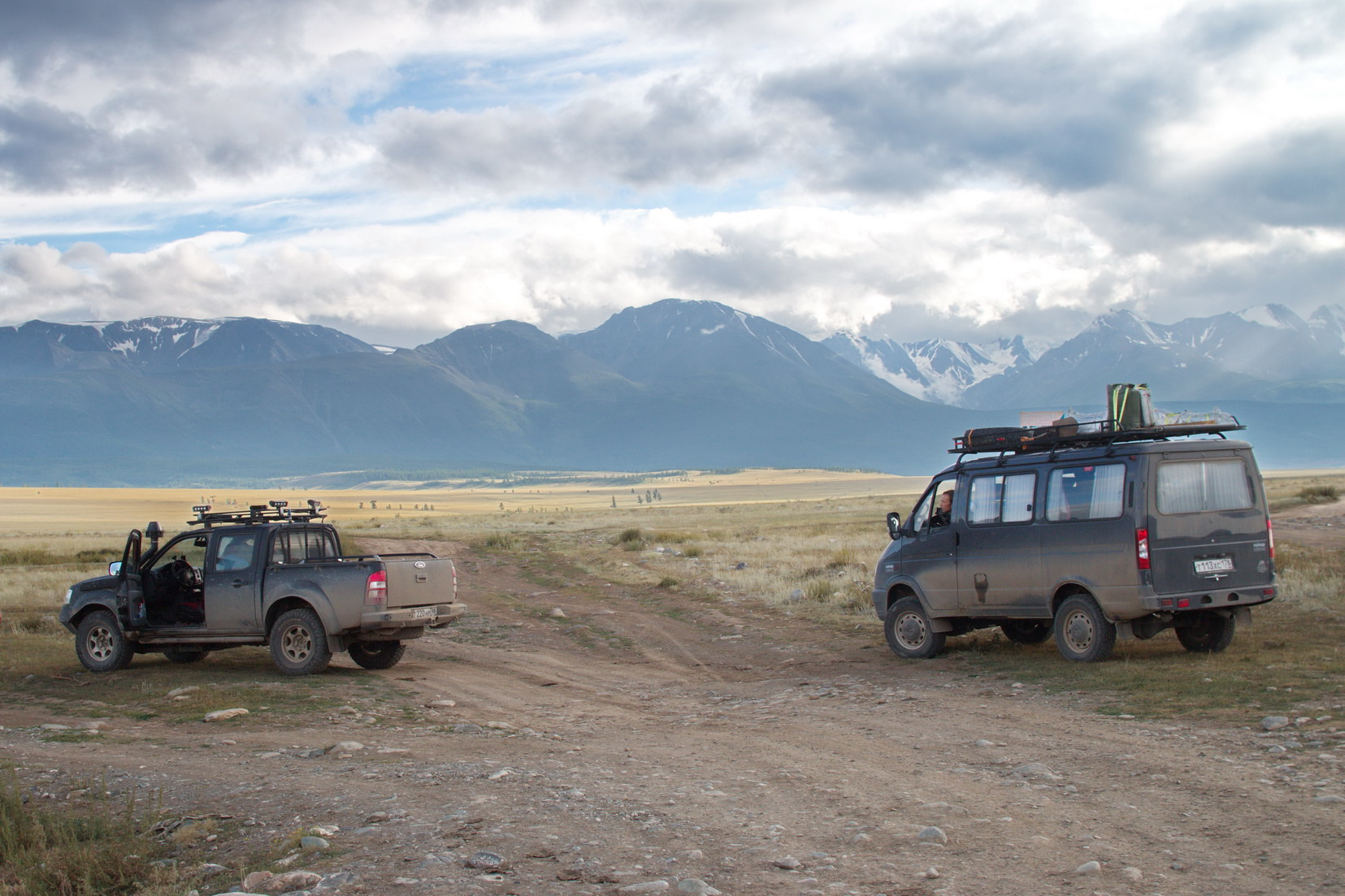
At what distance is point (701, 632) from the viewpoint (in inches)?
753

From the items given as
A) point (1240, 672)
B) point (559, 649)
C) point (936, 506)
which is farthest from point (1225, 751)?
point (559, 649)

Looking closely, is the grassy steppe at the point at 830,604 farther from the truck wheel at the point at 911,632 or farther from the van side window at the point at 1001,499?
the van side window at the point at 1001,499

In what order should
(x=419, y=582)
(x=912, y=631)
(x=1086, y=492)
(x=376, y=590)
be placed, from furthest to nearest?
1. (x=912, y=631)
2. (x=419, y=582)
3. (x=376, y=590)
4. (x=1086, y=492)

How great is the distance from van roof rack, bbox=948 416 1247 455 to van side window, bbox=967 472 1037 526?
411mm

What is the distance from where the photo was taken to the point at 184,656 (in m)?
15.1

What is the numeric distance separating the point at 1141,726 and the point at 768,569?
1808 cm

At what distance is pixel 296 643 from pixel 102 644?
291 cm

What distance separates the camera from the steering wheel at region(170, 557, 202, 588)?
14.6 metres

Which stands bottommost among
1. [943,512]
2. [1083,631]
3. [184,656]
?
[184,656]

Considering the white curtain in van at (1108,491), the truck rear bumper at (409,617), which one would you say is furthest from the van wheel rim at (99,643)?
the white curtain in van at (1108,491)

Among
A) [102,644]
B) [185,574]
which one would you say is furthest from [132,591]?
[102,644]

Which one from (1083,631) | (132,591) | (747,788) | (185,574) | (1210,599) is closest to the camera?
(747,788)

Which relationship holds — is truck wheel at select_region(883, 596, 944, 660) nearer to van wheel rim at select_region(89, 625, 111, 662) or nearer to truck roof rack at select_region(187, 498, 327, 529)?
truck roof rack at select_region(187, 498, 327, 529)

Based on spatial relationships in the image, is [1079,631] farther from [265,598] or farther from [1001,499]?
[265,598]
